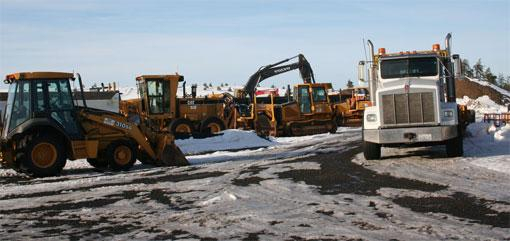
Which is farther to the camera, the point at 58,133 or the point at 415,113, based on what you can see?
the point at 58,133

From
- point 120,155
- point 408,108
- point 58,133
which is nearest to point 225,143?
point 120,155

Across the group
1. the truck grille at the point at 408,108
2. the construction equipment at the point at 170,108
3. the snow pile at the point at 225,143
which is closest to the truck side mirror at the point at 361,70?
the truck grille at the point at 408,108

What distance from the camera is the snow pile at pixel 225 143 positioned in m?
21.6

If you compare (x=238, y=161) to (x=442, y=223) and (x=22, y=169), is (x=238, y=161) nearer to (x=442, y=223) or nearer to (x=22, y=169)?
(x=22, y=169)

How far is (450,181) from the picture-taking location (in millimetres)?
10156

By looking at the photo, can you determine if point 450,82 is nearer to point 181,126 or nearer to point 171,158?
point 171,158

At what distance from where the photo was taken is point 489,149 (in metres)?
15.1

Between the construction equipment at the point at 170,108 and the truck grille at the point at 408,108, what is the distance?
11585 mm

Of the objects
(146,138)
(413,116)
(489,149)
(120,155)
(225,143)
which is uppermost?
(413,116)

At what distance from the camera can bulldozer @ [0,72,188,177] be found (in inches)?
535

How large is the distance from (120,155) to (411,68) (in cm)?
764

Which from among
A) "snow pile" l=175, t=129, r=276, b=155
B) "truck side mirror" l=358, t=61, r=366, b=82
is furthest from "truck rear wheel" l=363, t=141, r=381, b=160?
"snow pile" l=175, t=129, r=276, b=155

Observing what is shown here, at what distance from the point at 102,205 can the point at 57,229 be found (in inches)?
67.1

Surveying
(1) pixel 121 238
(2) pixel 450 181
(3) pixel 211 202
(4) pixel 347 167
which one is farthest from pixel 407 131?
(1) pixel 121 238
